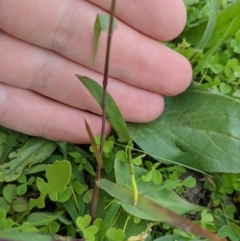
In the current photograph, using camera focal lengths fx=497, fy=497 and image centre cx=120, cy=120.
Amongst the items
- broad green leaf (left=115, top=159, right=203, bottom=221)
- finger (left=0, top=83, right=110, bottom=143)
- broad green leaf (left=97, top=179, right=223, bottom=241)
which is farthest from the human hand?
broad green leaf (left=97, top=179, right=223, bottom=241)

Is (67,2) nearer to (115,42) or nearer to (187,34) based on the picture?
(115,42)

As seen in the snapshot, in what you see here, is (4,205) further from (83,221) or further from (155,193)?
(155,193)

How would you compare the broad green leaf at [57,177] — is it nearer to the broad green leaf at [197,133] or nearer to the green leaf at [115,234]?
the green leaf at [115,234]

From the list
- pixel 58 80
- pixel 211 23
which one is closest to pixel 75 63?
pixel 58 80

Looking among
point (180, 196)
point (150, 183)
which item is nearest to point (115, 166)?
point (150, 183)

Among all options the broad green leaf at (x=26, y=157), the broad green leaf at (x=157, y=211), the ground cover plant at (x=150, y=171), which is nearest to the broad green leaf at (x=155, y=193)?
the ground cover plant at (x=150, y=171)

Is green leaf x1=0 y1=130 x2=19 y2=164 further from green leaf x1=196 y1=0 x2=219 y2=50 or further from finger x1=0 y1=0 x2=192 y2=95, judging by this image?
green leaf x1=196 y1=0 x2=219 y2=50
